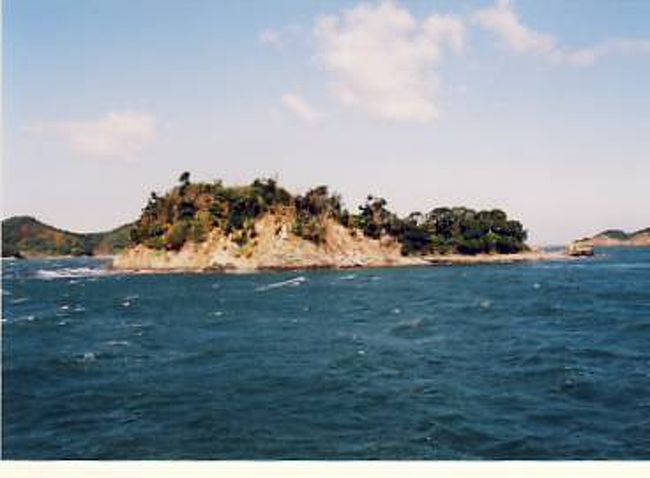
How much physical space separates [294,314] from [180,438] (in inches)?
350

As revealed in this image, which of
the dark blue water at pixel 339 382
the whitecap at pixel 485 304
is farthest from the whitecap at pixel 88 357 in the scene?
the whitecap at pixel 485 304

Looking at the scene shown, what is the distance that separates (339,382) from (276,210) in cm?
2933

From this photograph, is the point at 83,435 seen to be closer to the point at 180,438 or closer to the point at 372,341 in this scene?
the point at 180,438

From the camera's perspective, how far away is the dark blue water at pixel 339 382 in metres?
6.93

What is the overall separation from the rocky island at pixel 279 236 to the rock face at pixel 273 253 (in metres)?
0.05

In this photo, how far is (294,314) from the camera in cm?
1597

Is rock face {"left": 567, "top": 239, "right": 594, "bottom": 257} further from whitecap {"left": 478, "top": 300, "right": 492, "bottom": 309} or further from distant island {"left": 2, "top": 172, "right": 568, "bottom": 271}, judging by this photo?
whitecap {"left": 478, "top": 300, "right": 492, "bottom": 309}

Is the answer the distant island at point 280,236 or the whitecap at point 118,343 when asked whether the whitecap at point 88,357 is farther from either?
the distant island at point 280,236

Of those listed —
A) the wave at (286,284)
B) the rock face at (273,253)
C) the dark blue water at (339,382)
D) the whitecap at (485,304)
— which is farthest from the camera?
the rock face at (273,253)

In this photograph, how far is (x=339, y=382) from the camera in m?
8.98

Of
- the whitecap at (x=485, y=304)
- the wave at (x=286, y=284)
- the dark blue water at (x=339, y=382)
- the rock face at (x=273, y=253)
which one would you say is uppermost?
the rock face at (x=273, y=253)

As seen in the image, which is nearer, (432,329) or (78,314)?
(432,329)
